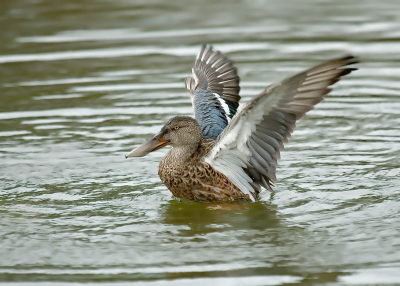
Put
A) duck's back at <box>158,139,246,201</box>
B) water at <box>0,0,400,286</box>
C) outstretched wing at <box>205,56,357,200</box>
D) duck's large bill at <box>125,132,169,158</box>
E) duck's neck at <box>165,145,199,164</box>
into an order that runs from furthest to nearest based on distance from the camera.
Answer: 1. duck's large bill at <box>125,132,169,158</box>
2. duck's neck at <box>165,145,199,164</box>
3. duck's back at <box>158,139,246,201</box>
4. outstretched wing at <box>205,56,357,200</box>
5. water at <box>0,0,400,286</box>

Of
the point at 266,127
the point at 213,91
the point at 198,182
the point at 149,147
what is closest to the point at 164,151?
the point at 213,91

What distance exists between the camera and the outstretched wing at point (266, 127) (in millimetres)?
6141

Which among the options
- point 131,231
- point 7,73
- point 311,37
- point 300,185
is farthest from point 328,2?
point 131,231

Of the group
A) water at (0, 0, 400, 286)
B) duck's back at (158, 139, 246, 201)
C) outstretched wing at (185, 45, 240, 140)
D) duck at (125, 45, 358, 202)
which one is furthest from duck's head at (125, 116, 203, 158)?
outstretched wing at (185, 45, 240, 140)

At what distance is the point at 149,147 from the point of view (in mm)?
7379

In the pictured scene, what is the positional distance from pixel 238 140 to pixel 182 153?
2.45ft

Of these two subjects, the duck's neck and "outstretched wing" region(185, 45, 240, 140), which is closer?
the duck's neck

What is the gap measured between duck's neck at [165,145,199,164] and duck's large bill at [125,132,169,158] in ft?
0.55

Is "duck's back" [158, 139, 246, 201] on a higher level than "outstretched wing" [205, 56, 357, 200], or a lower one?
lower

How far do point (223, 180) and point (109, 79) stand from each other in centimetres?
469

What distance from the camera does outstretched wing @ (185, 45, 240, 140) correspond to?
8047 mm

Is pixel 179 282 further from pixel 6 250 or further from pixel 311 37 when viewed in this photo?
pixel 311 37

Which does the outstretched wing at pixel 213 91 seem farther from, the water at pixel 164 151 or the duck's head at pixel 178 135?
the water at pixel 164 151

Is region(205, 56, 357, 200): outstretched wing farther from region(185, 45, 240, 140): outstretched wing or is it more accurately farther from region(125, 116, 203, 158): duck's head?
region(185, 45, 240, 140): outstretched wing
